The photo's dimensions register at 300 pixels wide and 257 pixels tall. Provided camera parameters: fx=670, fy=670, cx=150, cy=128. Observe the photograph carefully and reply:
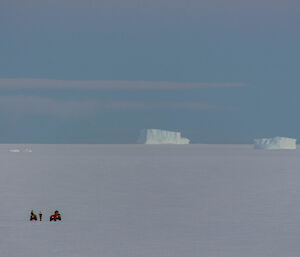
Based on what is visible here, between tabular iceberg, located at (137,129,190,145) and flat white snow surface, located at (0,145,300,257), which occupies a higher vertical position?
tabular iceberg, located at (137,129,190,145)

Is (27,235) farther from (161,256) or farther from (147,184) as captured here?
(147,184)

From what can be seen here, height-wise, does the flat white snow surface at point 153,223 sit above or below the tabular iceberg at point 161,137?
below

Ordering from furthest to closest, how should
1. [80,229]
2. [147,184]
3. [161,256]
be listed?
[147,184]
[80,229]
[161,256]

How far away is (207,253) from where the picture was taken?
18.9 metres

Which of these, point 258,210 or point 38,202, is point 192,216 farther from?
point 38,202

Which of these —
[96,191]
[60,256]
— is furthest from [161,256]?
[96,191]

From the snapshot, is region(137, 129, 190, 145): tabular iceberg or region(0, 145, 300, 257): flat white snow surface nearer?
region(0, 145, 300, 257): flat white snow surface

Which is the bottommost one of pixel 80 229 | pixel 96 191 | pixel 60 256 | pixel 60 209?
pixel 60 256

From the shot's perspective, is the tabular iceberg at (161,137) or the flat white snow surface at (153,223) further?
the tabular iceberg at (161,137)

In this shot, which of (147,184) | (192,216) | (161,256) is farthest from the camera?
(147,184)

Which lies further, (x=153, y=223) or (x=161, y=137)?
(x=161, y=137)

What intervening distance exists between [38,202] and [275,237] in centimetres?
1520

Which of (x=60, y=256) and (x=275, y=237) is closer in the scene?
(x=60, y=256)

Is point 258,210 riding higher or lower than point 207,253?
higher
